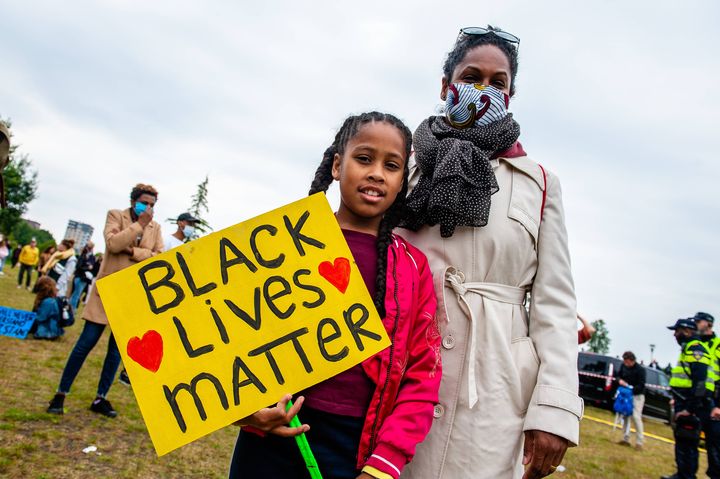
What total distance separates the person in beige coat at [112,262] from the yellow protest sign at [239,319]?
3086 mm

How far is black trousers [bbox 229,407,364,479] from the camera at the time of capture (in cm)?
139

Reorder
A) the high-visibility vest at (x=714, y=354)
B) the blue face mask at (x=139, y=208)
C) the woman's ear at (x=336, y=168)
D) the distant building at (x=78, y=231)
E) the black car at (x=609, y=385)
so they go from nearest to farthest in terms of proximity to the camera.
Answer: the woman's ear at (x=336, y=168), the blue face mask at (x=139, y=208), the high-visibility vest at (x=714, y=354), the black car at (x=609, y=385), the distant building at (x=78, y=231)

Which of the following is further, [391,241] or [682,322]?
[682,322]

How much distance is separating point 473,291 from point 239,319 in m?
0.76

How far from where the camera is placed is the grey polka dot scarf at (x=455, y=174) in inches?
64.2

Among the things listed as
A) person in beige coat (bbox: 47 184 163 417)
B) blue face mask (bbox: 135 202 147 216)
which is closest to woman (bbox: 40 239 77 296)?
person in beige coat (bbox: 47 184 163 417)

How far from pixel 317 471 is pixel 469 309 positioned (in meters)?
0.67

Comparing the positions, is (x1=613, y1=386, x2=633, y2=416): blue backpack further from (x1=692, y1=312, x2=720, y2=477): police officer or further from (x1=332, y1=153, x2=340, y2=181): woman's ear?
(x1=332, y1=153, x2=340, y2=181): woman's ear

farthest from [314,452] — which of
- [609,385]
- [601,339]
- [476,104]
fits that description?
[601,339]

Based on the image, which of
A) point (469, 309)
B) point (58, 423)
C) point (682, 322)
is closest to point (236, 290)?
point (469, 309)

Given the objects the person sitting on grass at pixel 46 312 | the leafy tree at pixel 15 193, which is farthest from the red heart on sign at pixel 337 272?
the leafy tree at pixel 15 193

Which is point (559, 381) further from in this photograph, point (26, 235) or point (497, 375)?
point (26, 235)

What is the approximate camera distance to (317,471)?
1333mm

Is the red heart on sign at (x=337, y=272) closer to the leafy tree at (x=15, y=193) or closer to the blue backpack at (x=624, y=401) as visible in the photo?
the blue backpack at (x=624, y=401)
